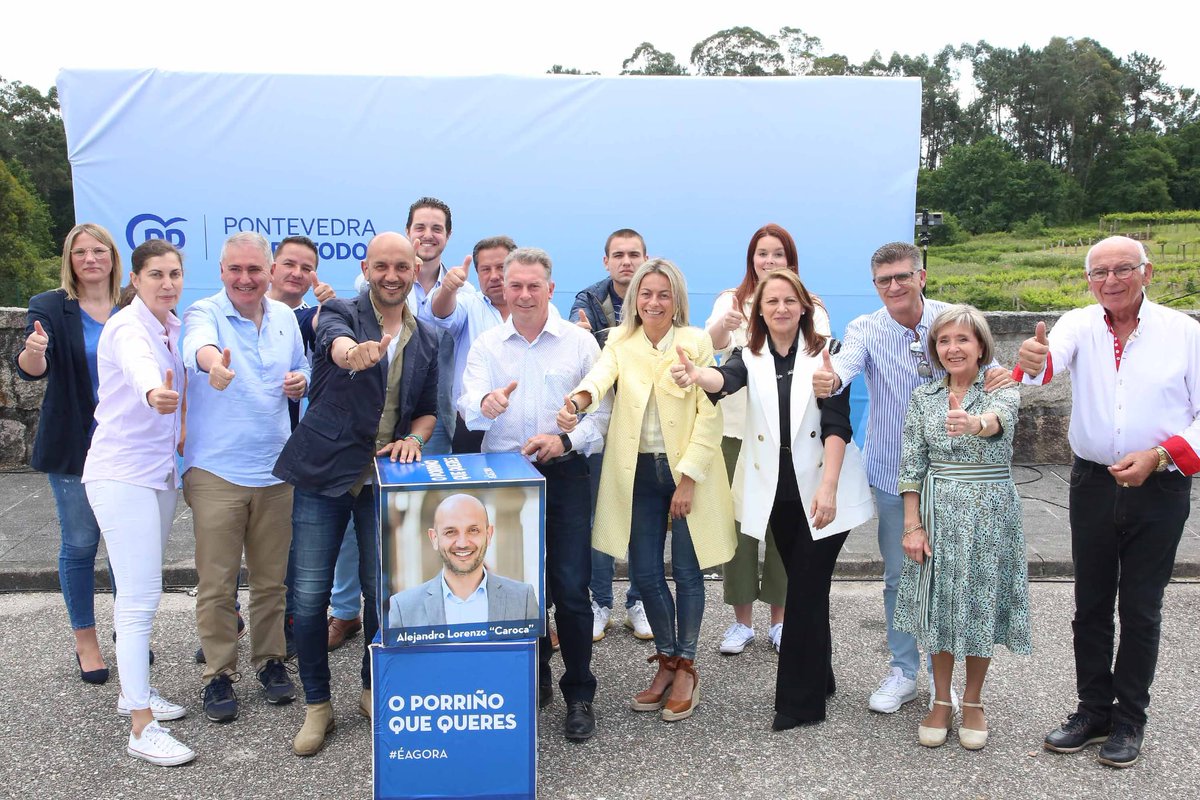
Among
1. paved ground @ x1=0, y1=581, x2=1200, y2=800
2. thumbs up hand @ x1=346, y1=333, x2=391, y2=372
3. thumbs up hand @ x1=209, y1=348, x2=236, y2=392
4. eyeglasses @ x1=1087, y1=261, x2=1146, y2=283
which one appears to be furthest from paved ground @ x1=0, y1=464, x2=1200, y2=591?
thumbs up hand @ x1=346, y1=333, x2=391, y2=372

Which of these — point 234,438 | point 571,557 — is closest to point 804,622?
point 571,557

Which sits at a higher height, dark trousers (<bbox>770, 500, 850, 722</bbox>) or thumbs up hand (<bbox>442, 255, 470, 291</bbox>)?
thumbs up hand (<bbox>442, 255, 470, 291</bbox>)

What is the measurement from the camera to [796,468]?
3.54 meters

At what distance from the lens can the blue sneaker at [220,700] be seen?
3.64m

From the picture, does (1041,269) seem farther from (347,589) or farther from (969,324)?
(347,589)

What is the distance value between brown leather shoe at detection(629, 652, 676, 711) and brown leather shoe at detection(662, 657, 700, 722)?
32 millimetres

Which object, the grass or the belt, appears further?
the grass

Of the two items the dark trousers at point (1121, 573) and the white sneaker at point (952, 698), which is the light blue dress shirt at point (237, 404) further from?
the dark trousers at point (1121, 573)

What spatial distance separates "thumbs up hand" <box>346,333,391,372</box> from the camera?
3.19 metres

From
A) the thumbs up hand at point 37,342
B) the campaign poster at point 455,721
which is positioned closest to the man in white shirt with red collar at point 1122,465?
the campaign poster at point 455,721

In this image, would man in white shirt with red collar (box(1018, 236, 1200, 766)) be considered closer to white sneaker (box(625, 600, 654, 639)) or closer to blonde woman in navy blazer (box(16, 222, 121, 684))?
white sneaker (box(625, 600, 654, 639))

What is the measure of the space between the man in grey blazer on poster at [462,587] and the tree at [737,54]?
45363 millimetres

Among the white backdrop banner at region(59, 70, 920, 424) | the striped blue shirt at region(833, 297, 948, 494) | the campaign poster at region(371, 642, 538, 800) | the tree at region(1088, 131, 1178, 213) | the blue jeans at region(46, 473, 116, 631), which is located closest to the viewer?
the campaign poster at region(371, 642, 538, 800)

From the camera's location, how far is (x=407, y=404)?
3.53m
